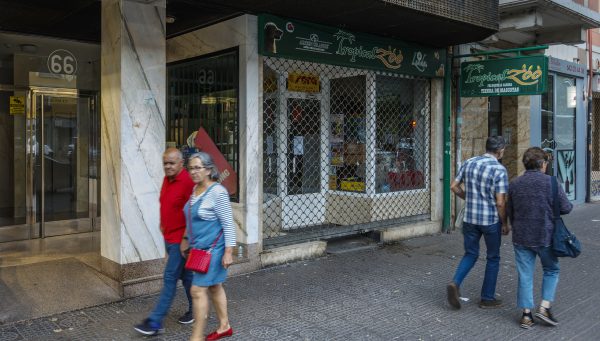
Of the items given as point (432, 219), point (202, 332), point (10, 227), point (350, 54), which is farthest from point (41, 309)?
point (432, 219)

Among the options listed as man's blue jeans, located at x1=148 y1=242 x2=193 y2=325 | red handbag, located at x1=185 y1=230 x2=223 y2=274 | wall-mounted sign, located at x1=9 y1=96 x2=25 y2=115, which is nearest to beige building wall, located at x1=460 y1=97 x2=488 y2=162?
man's blue jeans, located at x1=148 y1=242 x2=193 y2=325

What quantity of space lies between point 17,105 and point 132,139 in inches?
140

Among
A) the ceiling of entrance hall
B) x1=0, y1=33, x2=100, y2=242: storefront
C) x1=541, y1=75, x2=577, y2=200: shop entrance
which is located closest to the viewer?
the ceiling of entrance hall

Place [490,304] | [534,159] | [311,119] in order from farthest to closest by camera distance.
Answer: [311,119] → [490,304] → [534,159]

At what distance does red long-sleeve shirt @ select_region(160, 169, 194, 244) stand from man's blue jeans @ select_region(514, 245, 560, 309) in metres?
2.95

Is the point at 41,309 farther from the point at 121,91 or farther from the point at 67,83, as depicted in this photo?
the point at 67,83

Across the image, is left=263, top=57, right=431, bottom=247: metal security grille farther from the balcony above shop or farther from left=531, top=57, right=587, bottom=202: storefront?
left=531, top=57, right=587, bottom=202: storefront

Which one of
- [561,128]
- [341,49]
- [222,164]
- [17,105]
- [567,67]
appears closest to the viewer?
[222,164]

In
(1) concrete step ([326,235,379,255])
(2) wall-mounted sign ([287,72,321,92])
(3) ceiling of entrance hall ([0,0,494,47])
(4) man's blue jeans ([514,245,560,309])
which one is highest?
(3) ceiling of entrance hall ([0,0,494,47])

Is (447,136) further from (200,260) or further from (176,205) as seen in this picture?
(200,260)

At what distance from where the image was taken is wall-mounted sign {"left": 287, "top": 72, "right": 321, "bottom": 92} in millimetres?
8320

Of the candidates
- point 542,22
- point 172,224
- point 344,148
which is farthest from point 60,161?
point 542,22

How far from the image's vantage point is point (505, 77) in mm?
8148

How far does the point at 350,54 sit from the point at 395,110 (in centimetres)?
203
